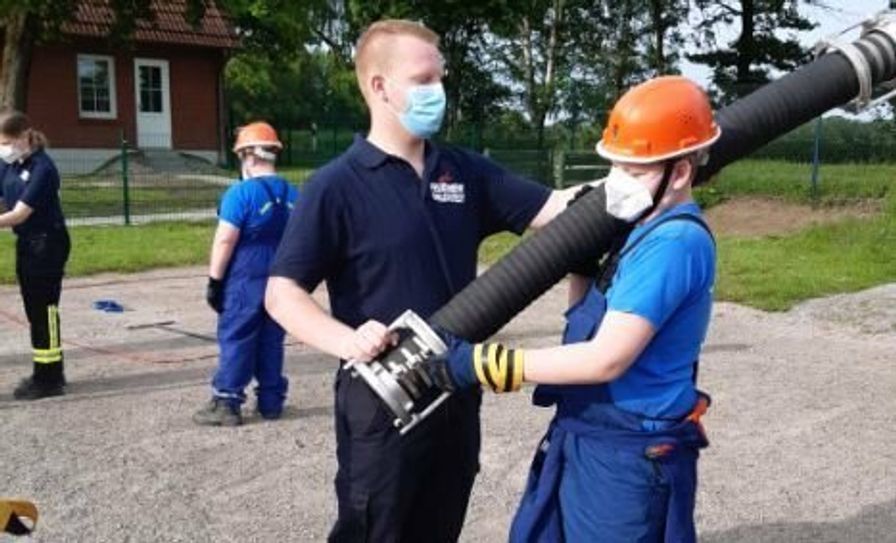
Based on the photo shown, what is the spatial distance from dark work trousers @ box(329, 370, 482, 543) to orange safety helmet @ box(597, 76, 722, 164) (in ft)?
3.13

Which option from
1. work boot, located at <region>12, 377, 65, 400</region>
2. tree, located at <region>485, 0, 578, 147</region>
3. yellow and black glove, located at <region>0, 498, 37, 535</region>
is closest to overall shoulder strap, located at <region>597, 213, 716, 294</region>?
yellow and black glove, located at <region>0, 498, 37, 535</region>

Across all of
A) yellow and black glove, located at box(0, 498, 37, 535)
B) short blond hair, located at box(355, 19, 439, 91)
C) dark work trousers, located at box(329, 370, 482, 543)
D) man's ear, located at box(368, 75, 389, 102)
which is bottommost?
yellow and black glove, located at box(0, 498, 37, 535)

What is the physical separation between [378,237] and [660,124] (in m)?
0.90

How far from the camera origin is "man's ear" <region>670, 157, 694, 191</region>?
261cm

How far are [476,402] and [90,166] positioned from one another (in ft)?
96.7

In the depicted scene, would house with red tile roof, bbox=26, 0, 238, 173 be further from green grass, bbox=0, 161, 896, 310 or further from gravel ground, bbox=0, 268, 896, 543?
gravel ground, bbox=0, 268, 896, 543

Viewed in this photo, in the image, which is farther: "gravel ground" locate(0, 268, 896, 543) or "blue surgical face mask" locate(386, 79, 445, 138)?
"gravel ground" locate(0, 268, 896, 543)

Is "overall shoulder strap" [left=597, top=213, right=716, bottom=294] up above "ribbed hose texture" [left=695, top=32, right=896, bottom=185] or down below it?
below

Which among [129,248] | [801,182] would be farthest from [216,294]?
[801,182]

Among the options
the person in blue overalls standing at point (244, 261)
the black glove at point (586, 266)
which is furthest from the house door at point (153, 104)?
the black glove at point (586, 266)

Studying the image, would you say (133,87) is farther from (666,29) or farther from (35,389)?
(35,389)

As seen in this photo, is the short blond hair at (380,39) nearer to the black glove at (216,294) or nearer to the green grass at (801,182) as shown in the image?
the black glove at (216,294)

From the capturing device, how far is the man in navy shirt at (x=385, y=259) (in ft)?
9.87

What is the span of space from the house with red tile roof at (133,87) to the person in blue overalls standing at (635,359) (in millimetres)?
29034
